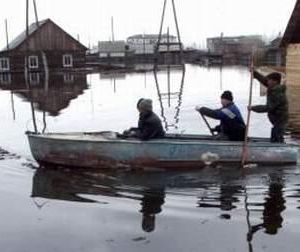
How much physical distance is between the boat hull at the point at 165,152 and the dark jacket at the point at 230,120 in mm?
482

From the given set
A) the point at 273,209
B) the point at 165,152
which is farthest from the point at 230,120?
the point at 273,209

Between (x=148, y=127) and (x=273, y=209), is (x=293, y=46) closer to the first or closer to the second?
(x=148, y=127)

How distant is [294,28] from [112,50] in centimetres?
5017

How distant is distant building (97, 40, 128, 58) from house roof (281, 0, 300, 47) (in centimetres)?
4820

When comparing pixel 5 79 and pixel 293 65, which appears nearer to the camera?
pixel 293 65

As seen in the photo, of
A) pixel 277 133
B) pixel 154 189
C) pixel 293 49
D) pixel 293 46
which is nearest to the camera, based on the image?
pixel 154 189

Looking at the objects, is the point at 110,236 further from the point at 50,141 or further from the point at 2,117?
the point at 2,117

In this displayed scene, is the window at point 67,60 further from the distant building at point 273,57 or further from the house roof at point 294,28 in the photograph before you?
the house roof at point 294,28

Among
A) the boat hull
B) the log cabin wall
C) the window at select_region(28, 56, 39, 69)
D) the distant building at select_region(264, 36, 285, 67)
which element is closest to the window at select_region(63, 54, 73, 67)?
the window at select_region(28, 56, 39, 69)

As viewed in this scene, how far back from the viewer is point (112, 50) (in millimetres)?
77125

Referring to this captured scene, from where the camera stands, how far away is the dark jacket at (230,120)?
10.2 meters

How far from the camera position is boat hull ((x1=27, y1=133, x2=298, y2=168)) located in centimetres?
995

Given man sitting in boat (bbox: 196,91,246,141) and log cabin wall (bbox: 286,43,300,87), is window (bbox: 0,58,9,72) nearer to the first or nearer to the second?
log cabin wall (bbox: 286,43,300,87)

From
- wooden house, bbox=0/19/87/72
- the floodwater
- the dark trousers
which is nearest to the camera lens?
the floodwater
